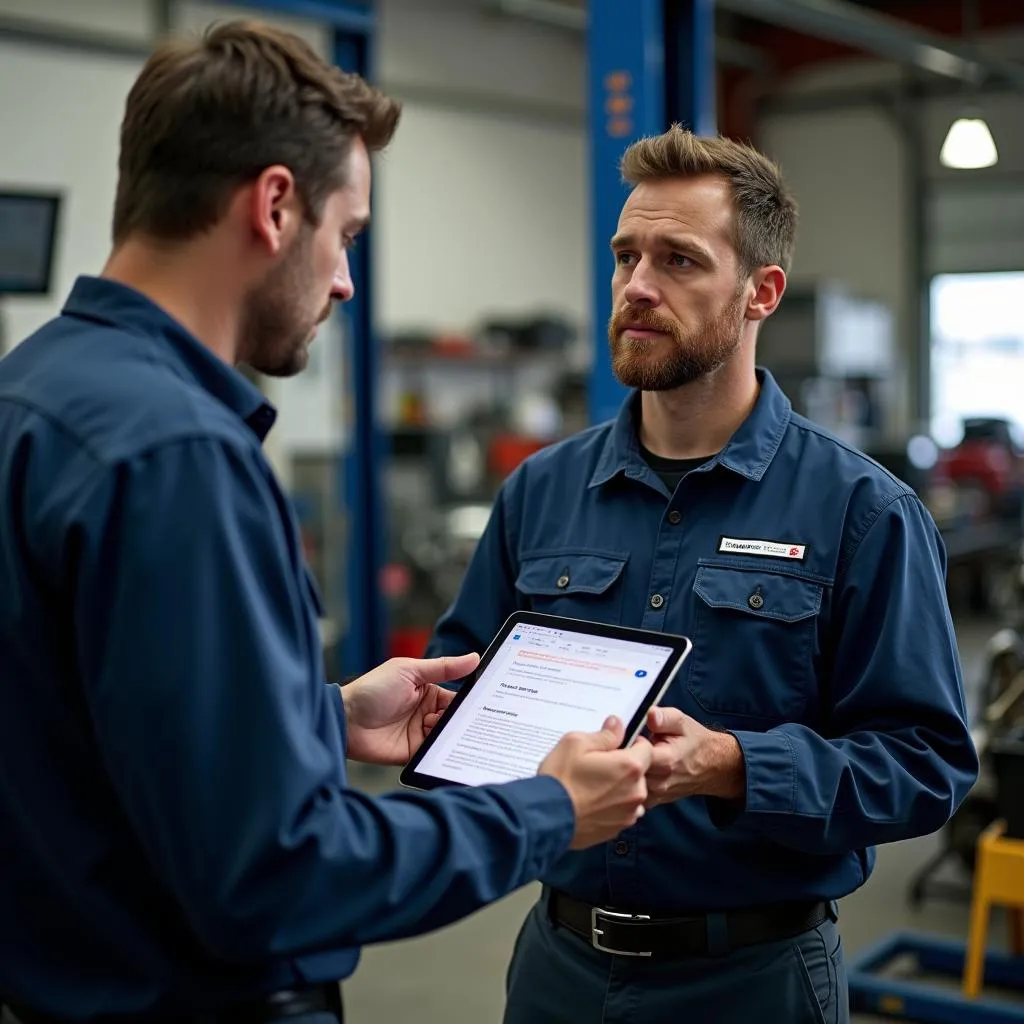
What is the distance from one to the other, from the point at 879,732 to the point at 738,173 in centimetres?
82

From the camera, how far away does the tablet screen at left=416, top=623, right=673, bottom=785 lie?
152 cm

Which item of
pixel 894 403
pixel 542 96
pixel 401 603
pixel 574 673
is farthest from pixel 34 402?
pixel 894 403

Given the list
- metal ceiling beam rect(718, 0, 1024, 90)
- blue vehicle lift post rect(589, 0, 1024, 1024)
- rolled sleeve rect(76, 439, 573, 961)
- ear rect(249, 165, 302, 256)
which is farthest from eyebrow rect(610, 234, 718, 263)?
metal ceiling beam rect(718, 0, 1024, 90)

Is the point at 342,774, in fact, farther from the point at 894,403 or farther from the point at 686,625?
the point at 894,403

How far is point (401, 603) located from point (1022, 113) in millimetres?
6835

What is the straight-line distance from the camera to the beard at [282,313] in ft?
4.03

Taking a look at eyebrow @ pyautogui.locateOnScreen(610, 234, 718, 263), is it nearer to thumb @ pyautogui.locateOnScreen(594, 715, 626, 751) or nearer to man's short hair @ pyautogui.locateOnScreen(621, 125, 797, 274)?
man's short hair @ pyautogui.locateOnScreen(621, 125, 797, 274)

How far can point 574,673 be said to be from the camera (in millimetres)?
1601

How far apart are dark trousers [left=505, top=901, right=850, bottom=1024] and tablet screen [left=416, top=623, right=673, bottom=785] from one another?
0.42m

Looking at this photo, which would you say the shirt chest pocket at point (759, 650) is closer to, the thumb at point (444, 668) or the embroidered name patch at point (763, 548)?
the embroidered name patch at point (763, 548)

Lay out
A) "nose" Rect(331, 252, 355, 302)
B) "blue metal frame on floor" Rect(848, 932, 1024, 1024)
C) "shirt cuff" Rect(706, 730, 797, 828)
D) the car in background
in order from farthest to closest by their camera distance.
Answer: the car in background
"blue metal frame on floor" Rect(848, 932, 1024, 1024)
"shirt cuff" Rect(706, 730, 797, 828)
"nose" Rect(331, 252, 355, 302)

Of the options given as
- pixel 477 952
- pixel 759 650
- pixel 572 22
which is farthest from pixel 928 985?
pixel 572 22

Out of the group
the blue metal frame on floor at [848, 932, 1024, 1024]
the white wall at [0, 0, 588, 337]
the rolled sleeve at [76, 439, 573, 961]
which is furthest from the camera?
the white wall at [0, 0, 588, 337]

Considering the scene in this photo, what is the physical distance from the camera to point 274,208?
1204 mm
